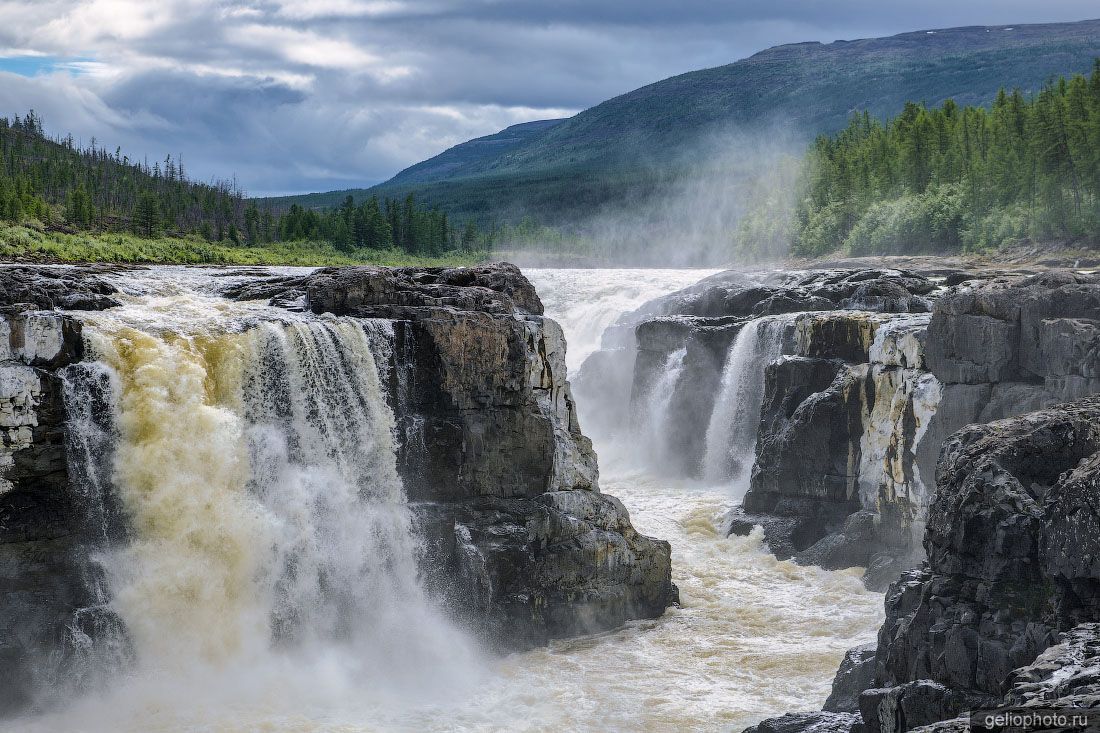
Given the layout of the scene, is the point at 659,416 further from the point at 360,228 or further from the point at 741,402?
the point at 360,228

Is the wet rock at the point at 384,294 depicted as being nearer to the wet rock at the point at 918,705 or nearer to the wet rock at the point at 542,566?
the wet rock at the point at 542,566

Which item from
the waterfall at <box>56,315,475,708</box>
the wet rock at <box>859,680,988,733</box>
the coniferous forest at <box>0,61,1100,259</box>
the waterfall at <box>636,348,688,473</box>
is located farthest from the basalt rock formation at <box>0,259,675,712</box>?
the coniferous forest at <box>0,61,1100,259</box>

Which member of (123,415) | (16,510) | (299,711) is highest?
(123,415)

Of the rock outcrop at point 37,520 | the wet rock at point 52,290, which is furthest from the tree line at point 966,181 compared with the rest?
the rock outcrop at point 37,520

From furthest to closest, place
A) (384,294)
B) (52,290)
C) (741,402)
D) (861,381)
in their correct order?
(741,402) < (861,381) < (384,294) < (52,290)

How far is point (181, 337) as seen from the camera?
33.4m

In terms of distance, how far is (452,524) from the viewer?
36031 mm

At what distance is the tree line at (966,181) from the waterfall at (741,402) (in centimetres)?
3871

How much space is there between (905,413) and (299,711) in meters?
23.5

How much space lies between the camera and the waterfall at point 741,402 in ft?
178

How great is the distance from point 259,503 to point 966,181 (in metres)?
84.0

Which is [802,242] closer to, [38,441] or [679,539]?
[679,539]

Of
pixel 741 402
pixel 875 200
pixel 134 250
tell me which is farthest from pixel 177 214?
pixel 741 402

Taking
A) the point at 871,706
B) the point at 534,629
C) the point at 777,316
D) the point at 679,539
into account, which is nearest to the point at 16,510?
the point at 534,629
